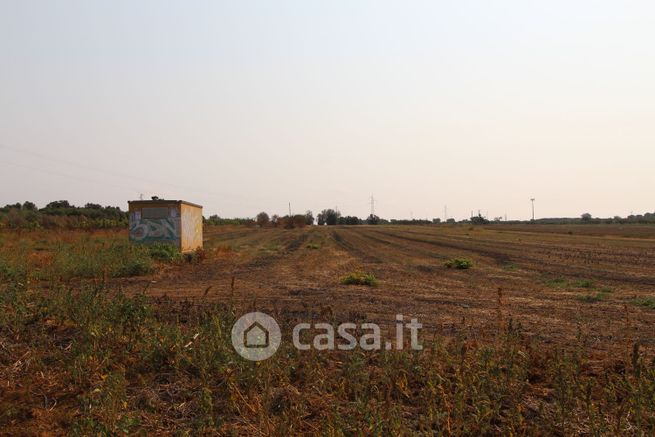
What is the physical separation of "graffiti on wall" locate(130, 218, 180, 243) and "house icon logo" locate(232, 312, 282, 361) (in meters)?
16.1

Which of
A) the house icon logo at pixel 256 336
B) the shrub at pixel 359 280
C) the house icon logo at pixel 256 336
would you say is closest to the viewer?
the house icon logo at pixel 256 336

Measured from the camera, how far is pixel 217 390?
4793mm

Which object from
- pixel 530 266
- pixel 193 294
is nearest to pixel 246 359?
pixel 193 294

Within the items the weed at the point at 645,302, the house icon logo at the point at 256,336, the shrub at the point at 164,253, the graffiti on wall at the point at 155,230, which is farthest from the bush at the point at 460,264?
the house icon logo at the point at 256,336

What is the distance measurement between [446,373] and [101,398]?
127 inches

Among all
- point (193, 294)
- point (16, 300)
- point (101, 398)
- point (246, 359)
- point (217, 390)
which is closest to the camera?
point (101, 398)

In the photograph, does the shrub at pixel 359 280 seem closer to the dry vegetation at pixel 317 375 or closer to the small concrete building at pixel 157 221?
the dry vegetation at pixel 317 375

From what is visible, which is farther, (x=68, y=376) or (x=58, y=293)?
(x=58, y=293)

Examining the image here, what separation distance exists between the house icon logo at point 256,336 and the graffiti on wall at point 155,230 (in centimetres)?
1607

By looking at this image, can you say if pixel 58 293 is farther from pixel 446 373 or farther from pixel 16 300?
pixel 446 373

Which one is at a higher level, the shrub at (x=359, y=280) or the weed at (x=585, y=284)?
the shrub at (x=359, y=280)

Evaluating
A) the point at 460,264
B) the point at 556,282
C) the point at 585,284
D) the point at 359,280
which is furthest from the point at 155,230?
the point at 585,284

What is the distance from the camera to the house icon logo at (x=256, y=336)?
5.44 meters

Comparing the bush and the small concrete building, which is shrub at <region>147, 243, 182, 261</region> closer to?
the small concrete building
